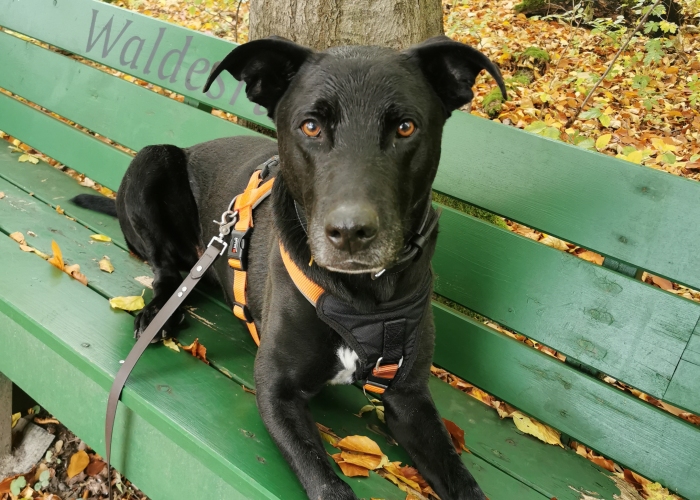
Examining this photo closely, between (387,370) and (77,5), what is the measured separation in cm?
320

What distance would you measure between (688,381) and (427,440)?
897mm

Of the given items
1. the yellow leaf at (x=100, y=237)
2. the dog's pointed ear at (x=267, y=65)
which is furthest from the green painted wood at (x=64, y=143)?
the dog's pointed ear at (x=267, y=65)

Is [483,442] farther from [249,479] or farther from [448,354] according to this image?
[249,479]

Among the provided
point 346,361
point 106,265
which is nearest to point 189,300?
point 106,265

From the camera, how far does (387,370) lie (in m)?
2.16

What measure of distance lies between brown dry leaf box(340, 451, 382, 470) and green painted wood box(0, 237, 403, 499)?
0.24 ft

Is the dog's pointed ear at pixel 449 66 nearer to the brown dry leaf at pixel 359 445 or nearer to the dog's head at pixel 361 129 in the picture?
the dog's head at pixel 361 129

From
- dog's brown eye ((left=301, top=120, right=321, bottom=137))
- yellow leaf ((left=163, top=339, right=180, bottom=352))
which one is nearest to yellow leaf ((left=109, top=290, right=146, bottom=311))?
yellow leaf ((left=163, top=339, right=180, bottom=352))

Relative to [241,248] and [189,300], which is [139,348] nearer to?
[241,248]

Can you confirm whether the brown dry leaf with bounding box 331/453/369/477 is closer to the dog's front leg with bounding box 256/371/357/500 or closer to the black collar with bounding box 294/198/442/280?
the dog's front leg with bounding box 256/371/357/500

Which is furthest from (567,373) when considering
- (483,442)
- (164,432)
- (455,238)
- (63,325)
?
(63,325)

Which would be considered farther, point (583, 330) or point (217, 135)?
point (217, 135)

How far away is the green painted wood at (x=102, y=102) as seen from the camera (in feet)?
11.8

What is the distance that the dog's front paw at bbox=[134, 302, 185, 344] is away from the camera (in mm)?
2535
